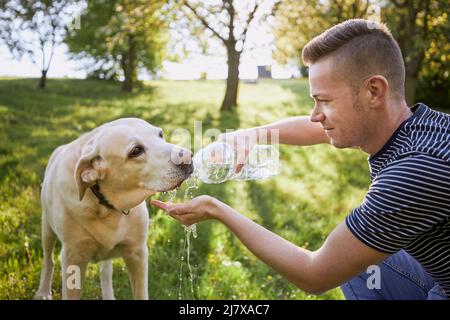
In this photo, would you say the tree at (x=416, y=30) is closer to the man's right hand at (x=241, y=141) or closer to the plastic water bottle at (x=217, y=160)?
the plastic water bottle at (x=217, y=160)

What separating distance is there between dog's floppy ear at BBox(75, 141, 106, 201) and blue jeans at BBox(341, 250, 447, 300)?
1.78 meters

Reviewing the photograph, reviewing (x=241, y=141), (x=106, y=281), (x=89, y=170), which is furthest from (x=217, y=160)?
(x=106, y=281)

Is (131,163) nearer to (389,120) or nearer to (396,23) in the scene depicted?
(389,120)

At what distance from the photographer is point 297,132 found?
358cm

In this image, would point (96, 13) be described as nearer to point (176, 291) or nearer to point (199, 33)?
point (199, 33)

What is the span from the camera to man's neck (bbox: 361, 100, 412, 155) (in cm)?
Answer: 250

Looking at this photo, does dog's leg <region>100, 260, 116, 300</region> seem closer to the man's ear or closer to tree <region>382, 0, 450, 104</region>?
the man's ear

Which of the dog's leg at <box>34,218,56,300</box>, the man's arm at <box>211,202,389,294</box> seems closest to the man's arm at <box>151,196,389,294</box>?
the man's arm at <box>211,202,389,294</box>

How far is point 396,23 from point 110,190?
14.7 meters

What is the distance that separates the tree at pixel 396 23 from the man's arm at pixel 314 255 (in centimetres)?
1283

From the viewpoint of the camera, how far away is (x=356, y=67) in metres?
2.47

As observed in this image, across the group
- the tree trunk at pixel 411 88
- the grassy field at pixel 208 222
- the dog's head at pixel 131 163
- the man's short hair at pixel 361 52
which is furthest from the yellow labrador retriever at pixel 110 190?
the tree trunk at pixel 411 88

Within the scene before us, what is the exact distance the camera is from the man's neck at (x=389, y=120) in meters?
2.50
